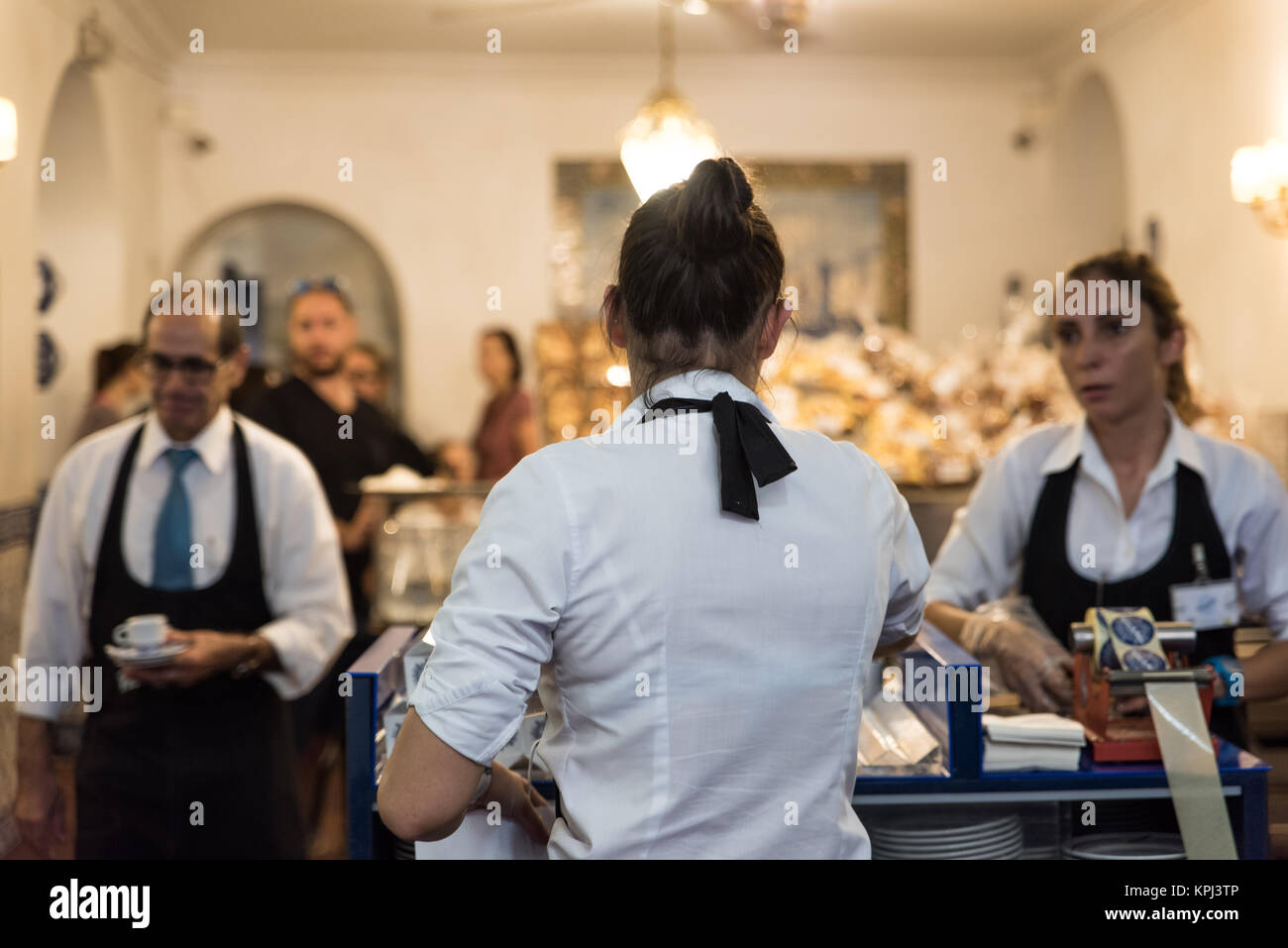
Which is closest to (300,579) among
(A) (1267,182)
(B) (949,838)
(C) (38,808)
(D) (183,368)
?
(D) (183,368)

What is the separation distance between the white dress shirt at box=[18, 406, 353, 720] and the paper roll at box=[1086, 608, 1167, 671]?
1647 mm

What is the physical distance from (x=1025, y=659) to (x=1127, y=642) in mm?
218

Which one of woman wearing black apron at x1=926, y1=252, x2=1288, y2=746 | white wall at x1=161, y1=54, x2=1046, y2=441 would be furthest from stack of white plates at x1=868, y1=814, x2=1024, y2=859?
white wall at x1=161, y1=54, x2=1046, y2=441

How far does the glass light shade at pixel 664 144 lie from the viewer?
15.9ft

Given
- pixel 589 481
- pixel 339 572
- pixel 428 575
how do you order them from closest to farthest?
pixel 589 481, pixel 339 572, pixel 428 575

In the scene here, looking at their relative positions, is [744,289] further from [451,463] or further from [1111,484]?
[451,463]

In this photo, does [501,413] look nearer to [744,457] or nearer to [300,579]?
[300,579]

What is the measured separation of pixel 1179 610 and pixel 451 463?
5810mm

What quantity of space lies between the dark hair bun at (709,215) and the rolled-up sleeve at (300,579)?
5.50 feet

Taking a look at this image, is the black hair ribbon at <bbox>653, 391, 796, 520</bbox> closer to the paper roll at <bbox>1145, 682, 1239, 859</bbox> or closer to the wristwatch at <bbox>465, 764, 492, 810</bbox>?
the wristwatch at <bbox>465, 764, 492, 810</bbox>

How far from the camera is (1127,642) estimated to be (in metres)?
1.97
